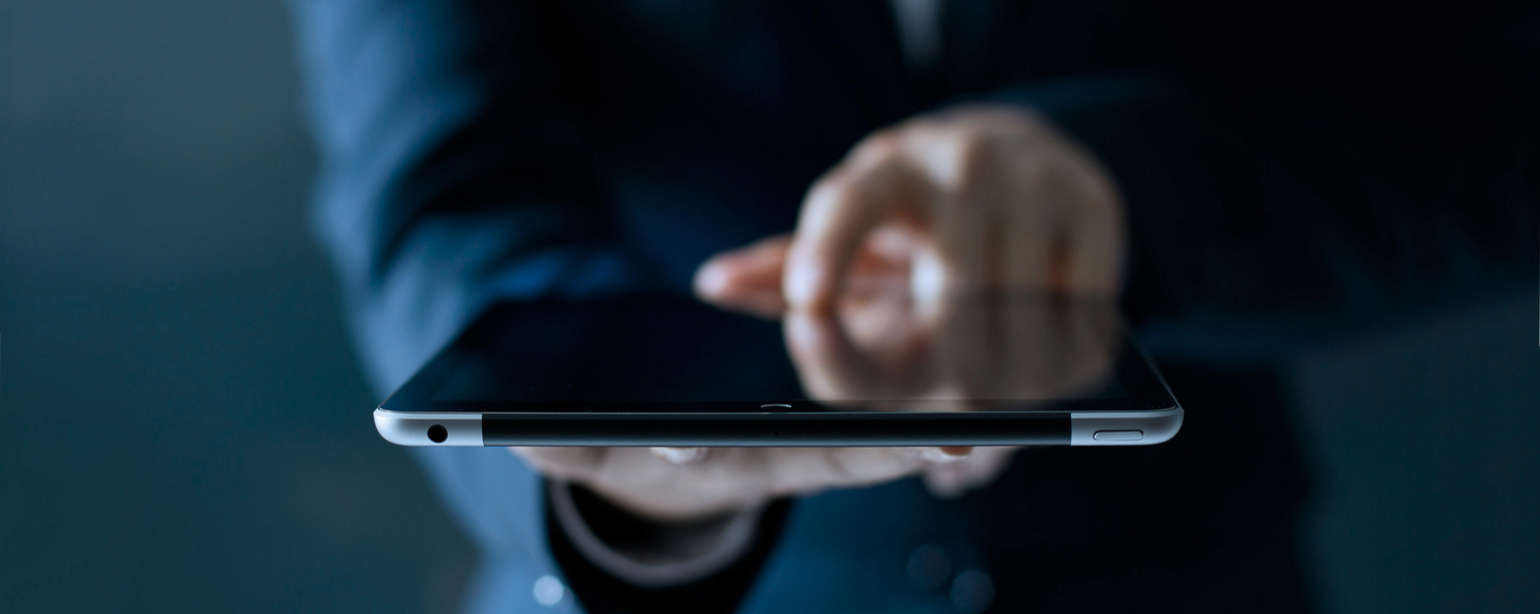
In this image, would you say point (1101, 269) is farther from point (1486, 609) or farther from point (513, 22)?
point (1486, 609)

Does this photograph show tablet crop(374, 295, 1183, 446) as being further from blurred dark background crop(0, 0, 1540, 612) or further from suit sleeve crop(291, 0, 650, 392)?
blurred dark background crop(0, 0, 1540, 612)

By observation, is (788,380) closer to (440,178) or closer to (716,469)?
(716,469)

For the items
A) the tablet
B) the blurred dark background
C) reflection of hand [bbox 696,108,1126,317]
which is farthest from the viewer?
the blurred dark background

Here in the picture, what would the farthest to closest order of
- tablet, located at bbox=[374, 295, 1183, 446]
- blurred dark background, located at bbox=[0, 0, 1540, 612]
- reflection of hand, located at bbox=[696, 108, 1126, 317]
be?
blurred dark background, located at bbox=[0, 0, 1540, 612] < reflection of hand, located at bbox=[696, 108, 1126, 317] < tablet, located at bbox=[374, 295, 1183, 446]

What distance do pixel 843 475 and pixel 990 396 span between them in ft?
0.14

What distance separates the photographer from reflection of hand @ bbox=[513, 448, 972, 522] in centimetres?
19

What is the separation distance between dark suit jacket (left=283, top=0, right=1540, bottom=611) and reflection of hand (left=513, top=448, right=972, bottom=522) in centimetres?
8

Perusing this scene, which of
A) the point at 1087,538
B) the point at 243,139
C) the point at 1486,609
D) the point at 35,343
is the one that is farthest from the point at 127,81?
the point at 1486,609

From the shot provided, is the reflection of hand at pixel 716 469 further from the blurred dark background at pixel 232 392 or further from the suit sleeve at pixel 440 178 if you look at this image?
the blurred dark background at pixel 232 392

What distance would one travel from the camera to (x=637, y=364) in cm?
20

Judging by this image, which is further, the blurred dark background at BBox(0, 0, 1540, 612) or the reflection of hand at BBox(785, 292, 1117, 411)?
the blurred dark background at BBox(0, 0, 1540, 612)

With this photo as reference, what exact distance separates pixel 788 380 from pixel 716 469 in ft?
0.13

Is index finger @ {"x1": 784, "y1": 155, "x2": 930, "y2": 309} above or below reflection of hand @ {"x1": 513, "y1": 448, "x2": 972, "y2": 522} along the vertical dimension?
above

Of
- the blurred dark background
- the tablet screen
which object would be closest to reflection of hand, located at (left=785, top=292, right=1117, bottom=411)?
the tablet screen
